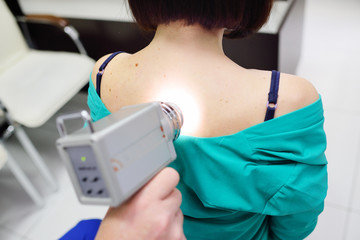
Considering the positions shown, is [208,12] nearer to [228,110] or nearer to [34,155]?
[228,110]

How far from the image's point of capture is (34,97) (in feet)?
6.40

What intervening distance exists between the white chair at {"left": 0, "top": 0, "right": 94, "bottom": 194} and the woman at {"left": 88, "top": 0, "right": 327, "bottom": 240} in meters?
1.22

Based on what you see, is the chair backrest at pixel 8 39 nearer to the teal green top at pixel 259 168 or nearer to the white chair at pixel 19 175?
the white chair at pixel 19 175

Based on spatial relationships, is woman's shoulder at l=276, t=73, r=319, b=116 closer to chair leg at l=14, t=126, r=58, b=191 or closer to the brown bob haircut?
the brown bob haircut

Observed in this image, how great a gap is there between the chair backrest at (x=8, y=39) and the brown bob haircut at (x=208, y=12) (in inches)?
69.8

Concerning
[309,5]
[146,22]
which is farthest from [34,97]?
[309,5]

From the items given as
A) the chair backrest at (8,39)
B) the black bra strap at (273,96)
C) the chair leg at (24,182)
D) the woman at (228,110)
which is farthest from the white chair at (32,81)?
the black bra strap at (273,96)

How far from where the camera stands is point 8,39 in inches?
88.6

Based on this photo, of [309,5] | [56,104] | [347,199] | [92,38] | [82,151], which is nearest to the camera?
[82,151]

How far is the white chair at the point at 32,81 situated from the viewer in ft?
6.13

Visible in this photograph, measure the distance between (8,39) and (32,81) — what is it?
0.42m

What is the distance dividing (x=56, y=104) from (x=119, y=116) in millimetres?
1591

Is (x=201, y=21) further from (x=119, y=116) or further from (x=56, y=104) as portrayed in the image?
(x=56, y=104)

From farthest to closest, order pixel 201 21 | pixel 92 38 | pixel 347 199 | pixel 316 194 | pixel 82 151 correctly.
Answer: pixel 92 38 < pixel 347 199 < pixel 316 194 < pixel 201 21 < pixel 82 151
